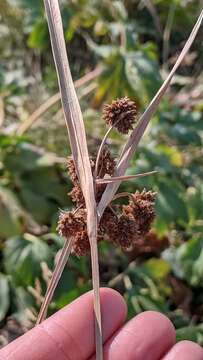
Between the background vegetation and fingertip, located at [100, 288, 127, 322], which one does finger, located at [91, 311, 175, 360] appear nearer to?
fingertip, located at [100, 288, 127, 322]

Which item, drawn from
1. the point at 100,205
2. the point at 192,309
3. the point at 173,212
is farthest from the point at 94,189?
the point at 192,309

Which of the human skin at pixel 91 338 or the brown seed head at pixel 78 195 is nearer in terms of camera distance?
the brown seed head at pixel 78 195

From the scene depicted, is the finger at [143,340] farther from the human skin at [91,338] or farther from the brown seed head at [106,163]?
the brown seed head at [106,163]

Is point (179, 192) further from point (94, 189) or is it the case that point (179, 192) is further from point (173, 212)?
point (94, 189)

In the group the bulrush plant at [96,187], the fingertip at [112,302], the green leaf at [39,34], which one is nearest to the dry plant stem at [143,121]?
the bulrush plant at [96,187]

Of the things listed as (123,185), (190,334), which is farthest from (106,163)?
(123,185)

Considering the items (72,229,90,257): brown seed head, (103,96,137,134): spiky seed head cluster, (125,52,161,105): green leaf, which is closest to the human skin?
(72,229,90,257): brown seed head

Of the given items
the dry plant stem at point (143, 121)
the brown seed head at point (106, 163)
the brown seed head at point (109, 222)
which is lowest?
the brown seed head at point (109, 222)
